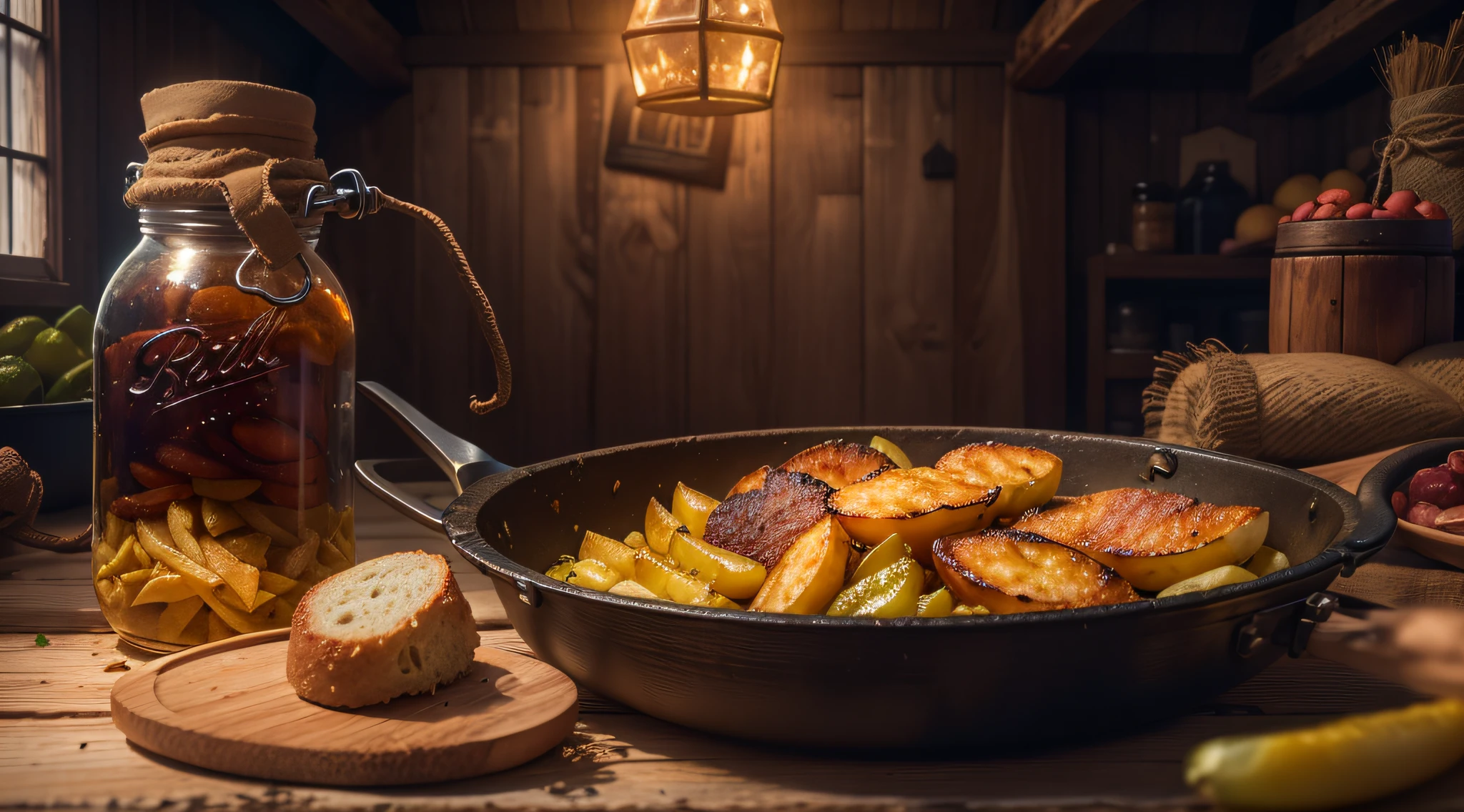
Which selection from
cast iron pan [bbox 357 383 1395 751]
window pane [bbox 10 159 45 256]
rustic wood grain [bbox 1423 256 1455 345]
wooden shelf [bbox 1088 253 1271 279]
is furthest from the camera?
wooden shelf [bbox 1088 253 1271 279]

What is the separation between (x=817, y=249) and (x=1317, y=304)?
1865mm

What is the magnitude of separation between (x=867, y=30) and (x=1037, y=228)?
854 mm

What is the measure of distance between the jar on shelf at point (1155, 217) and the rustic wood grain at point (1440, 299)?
1.47m

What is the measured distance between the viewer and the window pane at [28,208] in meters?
2.02

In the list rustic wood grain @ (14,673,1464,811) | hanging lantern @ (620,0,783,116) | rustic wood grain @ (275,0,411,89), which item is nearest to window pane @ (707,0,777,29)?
hanging lantern @ (620,0,783,116)

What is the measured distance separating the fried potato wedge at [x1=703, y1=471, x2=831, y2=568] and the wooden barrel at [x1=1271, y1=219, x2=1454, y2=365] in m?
1.13

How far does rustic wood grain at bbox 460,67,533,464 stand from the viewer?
3295 millimetres

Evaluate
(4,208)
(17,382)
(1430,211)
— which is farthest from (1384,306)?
(4,208)

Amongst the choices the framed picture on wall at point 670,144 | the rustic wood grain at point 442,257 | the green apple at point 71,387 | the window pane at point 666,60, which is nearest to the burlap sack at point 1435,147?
the window pane at point 666,60

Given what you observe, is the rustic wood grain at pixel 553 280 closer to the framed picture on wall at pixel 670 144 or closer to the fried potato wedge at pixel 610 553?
the framed picture on wall at pixel 670 144

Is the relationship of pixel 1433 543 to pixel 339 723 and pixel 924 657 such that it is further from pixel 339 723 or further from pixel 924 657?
pixel 339 723

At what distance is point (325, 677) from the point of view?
0.66 meters

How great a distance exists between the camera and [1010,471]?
0.94 m

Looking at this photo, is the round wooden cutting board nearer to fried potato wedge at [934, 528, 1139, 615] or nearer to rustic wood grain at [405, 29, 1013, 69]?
fried potato wedge at [934, 528, 1139, 615]
